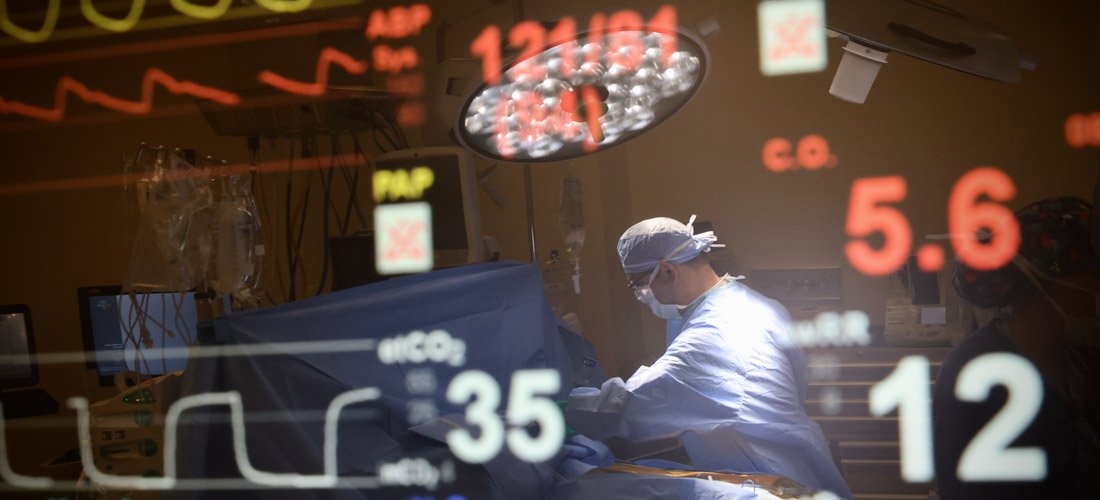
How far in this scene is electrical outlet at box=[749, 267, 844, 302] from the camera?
3.29m

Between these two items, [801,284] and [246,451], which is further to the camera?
[801,284]

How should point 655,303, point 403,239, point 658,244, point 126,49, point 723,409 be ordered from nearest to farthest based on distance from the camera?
1. point 723,409
2. point 658,244
3. point 403,239
4. point 655,303
5. point 126,49

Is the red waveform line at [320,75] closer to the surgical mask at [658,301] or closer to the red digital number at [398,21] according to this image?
the red digital number at [398,21]

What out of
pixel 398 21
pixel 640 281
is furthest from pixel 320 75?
pixel 640 281

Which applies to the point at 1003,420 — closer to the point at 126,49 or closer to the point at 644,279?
the point at 644,279

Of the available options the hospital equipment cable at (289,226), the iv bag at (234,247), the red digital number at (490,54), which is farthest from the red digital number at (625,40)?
the hospital equipment cable at (289,226)

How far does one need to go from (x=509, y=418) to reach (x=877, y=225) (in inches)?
88.7

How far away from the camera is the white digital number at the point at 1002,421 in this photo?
174cm

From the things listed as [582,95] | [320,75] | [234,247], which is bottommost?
[234,247]

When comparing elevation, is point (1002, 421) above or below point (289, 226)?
below

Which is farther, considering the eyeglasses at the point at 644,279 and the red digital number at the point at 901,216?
the red digital number at the point at 901,216

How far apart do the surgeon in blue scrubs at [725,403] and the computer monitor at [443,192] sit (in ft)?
2.31

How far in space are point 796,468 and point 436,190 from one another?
4.13ft

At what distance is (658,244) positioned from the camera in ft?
8.18
